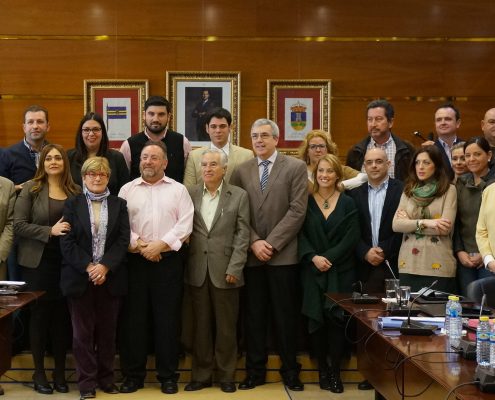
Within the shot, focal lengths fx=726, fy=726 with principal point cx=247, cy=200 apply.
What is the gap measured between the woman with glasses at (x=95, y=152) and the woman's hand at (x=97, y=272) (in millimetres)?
671

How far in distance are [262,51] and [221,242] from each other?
9.14 ft

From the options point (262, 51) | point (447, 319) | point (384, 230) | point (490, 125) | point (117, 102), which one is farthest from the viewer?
point (262, 51)

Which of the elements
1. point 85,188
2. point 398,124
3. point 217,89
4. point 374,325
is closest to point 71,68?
point 217,89

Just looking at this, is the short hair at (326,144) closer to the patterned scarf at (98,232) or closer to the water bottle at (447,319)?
the patterned scarf at (98,232)

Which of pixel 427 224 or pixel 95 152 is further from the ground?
pixel 95 152

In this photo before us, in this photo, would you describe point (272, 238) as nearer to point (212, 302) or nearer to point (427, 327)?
point (212, 302)

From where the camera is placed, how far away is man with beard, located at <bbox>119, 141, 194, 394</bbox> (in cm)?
465

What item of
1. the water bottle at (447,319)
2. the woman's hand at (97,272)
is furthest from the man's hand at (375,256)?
the woman's hand at (97,272)

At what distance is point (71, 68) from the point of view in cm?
689

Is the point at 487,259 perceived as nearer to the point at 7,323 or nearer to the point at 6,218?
the point at 7,323

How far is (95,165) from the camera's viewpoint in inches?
178

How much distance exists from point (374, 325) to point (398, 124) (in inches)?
156

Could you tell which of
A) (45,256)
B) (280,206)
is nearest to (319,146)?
(280,206)

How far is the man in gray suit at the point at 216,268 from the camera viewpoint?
15.5 ft
